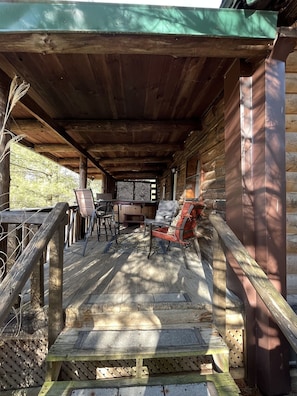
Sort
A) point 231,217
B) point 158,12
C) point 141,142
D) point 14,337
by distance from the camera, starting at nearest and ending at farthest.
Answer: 1. point 158,12
2. point 14,337
3. point 231,217
4. point 141,142

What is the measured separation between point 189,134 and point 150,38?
2935mm

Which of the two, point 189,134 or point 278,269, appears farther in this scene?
point 189,134

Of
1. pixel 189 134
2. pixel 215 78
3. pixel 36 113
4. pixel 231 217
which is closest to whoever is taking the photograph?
pixel 231 217

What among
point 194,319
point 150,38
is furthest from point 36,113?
point 194,319

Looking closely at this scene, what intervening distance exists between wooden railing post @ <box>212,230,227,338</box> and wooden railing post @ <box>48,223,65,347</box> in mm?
1230

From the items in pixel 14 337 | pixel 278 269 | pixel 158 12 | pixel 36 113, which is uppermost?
pixel 158 12

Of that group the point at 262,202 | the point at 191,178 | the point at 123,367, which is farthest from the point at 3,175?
the point at 191,178

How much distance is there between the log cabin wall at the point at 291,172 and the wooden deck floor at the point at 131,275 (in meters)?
0.84

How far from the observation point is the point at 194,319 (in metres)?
1.70

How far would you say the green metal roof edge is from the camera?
55.4 inches

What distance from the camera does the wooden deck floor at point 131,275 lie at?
1.95 metres

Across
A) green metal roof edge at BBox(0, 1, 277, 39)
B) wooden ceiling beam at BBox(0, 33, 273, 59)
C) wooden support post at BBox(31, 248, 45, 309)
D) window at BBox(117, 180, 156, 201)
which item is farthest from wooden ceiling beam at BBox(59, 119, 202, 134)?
window at BBox(117, 180, 156, 201)

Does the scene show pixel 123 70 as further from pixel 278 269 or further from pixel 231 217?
pixel 278 269

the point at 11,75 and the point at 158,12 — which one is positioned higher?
the point at 158,12
